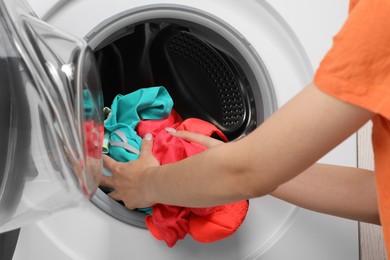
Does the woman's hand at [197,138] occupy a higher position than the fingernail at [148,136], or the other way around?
the fingernail at [148,136]

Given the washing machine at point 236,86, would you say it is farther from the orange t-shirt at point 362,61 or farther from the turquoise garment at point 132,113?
the orange t-shirt at point 362,61

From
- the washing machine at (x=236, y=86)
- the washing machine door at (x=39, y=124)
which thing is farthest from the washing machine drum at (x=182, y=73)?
the washing machine door at (x=39, y=124)

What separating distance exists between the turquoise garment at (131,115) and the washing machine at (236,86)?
9 cm

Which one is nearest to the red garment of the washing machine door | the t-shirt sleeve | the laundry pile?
the laundry pile

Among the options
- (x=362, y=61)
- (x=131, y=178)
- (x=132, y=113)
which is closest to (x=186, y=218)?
(x=131, y=178)

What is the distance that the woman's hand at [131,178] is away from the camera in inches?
30.5

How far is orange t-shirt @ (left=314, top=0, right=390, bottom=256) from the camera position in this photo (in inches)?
16.7

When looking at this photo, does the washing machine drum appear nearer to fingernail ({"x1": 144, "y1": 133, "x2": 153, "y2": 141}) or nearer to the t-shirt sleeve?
fingernail ({"x1": 144, "y1": 133, "x2": 153, "y2": 141})

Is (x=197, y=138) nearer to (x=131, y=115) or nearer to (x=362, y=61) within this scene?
(x=131, y=115)

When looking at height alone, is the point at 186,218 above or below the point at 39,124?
below

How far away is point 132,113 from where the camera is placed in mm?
912

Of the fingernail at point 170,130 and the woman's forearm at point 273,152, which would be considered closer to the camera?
the woman's forearm at point 273,152

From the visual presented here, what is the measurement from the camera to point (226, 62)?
963 mm

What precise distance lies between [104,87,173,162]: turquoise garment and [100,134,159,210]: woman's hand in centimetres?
3
